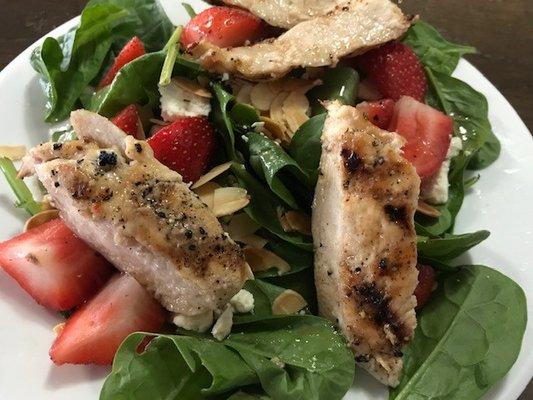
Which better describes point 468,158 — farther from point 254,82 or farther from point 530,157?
point 254,82

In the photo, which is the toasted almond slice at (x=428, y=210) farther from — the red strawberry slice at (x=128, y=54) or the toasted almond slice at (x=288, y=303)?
the red strawberry slice at (x=128, y=54)

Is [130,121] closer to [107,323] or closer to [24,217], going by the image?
[24,217]

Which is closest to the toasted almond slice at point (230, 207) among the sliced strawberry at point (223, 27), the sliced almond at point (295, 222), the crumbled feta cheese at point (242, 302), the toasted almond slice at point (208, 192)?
the toasted almond slice at point (208, 192)

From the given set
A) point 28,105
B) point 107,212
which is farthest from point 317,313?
point 28,105

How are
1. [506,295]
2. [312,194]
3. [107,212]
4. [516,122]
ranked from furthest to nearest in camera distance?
1. [516,122]
2. [312,194]
3. [506,295]
4. [107,212]

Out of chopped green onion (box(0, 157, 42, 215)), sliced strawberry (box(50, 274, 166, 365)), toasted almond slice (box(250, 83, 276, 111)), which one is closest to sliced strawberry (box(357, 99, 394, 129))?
toasted almond slice (box(250, 83, 276, 111))

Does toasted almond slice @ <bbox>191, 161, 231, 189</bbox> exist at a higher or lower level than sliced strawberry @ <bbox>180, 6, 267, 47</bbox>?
lower

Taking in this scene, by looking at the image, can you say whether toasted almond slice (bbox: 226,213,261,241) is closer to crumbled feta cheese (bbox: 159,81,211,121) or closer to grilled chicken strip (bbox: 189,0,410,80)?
crumbled feta cheese (bbox: 159,81,211,121)
